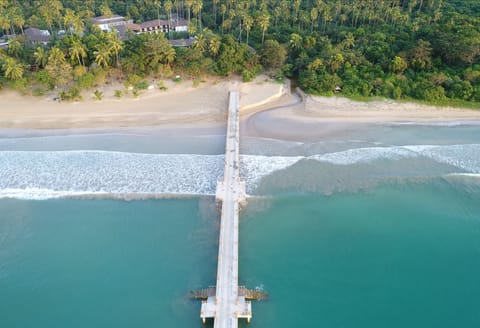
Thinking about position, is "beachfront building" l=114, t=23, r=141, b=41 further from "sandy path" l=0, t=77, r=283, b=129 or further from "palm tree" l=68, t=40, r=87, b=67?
"sandy path" l=0, t=77, r=283, b=129

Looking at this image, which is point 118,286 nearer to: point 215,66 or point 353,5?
point 215,66

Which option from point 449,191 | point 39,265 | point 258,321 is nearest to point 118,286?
point 39,265

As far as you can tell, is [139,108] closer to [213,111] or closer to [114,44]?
[213,111]

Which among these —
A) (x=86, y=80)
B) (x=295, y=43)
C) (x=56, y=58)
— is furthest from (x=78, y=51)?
(x=295, y=43)

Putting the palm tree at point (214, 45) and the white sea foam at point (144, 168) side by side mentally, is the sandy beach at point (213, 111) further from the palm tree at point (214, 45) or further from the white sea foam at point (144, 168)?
the white sea foam at point (144, 168)

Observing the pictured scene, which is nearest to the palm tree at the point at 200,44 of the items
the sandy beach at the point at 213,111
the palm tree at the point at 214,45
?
the palm tree at the point at 214,45
